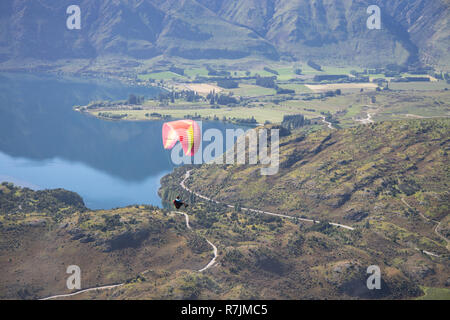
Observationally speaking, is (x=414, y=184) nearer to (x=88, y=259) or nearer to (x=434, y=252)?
(x=434, y=252)

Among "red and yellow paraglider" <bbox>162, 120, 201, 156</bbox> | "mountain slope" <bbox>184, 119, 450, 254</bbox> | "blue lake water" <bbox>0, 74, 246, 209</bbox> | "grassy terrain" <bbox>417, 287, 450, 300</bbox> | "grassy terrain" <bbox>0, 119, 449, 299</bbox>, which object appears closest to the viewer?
"red and yellow paraglider" <bbox>162, 120, 201, 156</bbox>

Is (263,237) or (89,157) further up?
(89,157)

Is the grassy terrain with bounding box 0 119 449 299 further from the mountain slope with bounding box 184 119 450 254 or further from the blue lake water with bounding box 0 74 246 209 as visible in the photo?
the blue lake water with bounding box 0 74 246 209

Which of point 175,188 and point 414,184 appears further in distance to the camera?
point 175,188

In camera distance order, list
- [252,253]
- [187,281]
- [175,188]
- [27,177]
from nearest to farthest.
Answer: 1. [187,281]
2. [252,253]
3. [175,188]
4. [27,177]

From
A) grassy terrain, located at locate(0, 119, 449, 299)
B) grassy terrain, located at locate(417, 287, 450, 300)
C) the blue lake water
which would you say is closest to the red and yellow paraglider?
grassy terrain, located at locate(0, 119, 449, 299)

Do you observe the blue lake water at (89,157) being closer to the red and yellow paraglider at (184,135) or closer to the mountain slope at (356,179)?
the mountain slope at (356,179)

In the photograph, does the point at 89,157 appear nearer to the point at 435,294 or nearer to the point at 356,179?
the point at 356,179

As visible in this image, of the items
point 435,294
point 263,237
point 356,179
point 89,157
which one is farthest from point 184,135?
point 89,157
